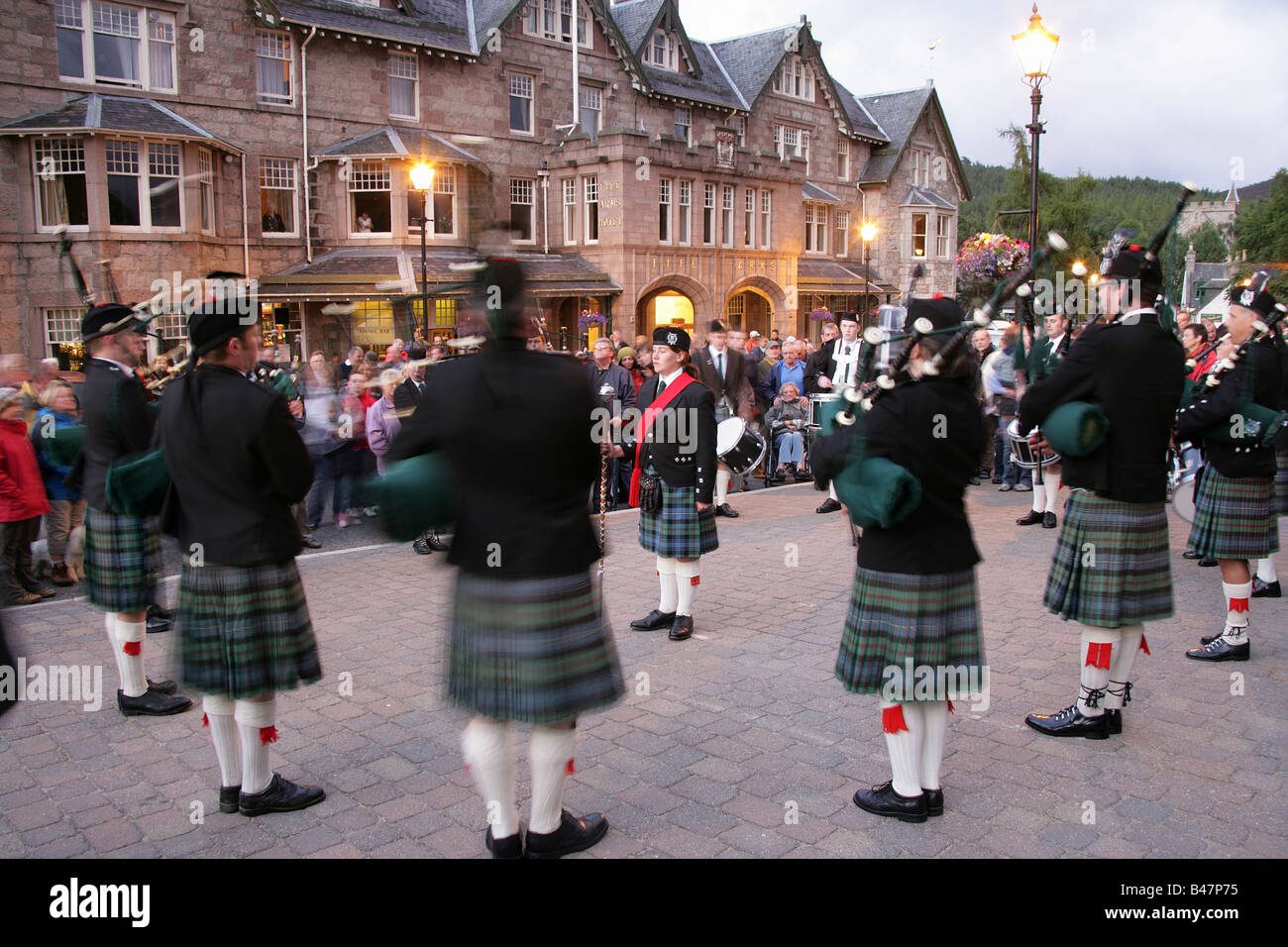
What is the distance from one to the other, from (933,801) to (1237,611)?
3078 mm

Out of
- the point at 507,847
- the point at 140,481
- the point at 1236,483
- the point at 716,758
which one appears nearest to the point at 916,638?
the point at 716,758

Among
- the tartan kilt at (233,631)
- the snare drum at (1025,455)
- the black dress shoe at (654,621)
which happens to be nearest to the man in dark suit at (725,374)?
the snare drum at (1025,455)

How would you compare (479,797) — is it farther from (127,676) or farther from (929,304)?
(929,304)

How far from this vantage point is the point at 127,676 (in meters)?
4.96

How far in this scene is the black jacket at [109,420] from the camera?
4.80 meters

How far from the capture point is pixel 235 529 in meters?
3.65

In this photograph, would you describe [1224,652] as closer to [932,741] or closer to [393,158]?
[932,741]

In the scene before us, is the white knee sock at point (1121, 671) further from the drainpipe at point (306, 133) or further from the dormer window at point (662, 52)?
the dormer window at point (662, 52)

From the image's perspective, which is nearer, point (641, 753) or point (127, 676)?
point (641, 753)

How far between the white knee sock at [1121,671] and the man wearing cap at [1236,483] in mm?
1487

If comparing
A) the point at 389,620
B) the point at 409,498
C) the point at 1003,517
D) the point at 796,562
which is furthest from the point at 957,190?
the point at 409,498

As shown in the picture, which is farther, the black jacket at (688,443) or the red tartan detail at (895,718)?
the black jacket at (688,443)

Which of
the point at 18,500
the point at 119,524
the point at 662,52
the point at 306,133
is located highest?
the point at 662,52

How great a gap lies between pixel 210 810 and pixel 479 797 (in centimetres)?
114
